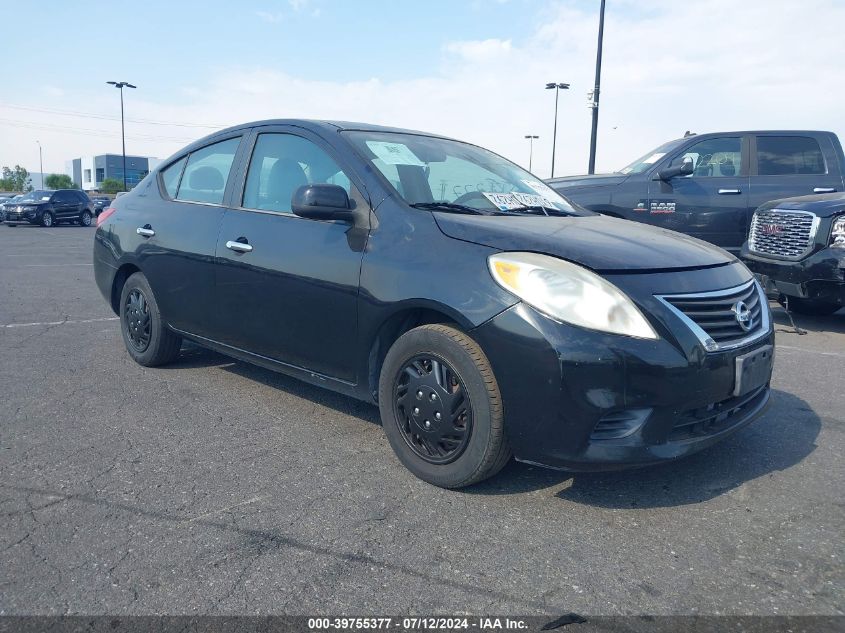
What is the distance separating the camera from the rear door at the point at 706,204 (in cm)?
826

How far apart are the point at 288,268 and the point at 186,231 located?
1.11 meters

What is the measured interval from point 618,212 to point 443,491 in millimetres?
6174

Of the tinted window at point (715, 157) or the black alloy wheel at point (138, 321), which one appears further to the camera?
the tinted window at point (715, 157)

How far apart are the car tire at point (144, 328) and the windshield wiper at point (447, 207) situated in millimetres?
2234

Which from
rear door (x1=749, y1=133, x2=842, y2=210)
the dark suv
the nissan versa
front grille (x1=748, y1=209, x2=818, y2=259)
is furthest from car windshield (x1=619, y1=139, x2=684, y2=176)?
the dark suv

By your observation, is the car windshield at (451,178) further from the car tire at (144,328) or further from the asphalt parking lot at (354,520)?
the car tire at (144,328)

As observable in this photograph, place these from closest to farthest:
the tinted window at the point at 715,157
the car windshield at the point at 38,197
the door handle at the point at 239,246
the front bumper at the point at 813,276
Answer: the door handle at the point at 239,246 → the front bumper at the point at 813,276 → the tinted window at the point at 715,157 → the car windshield at the point at 38,197

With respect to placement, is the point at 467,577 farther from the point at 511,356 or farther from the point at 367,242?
the point at 367,242

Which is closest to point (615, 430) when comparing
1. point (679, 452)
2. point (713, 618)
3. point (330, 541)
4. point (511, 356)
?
point (679, 452)

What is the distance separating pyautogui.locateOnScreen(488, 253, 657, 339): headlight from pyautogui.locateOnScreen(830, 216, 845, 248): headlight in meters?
4.63

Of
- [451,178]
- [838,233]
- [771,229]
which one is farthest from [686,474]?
[771,229]

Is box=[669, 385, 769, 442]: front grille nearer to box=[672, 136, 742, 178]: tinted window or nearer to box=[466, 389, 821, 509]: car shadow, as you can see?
box=[466, 389, 821, 509]: car shadow

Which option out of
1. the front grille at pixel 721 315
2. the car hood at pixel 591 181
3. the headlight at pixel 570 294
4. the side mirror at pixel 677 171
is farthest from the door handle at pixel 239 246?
the side mirror at pixel 677 171

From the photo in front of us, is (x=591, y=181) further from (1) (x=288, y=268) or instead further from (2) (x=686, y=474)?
(2) (x=686, y=474)
